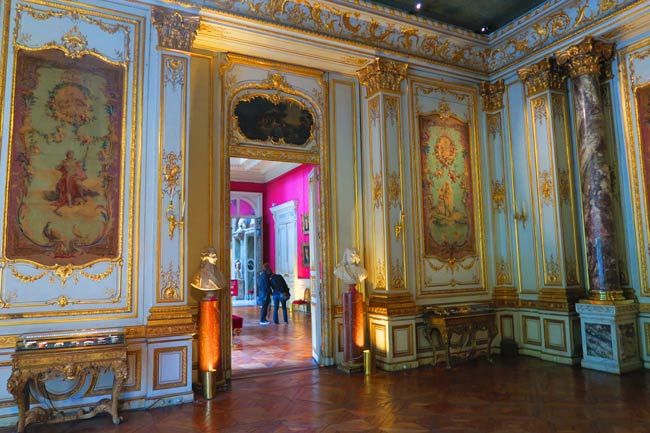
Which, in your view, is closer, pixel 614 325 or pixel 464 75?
pixel 614 325

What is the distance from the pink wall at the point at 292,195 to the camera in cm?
1178

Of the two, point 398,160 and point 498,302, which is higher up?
point 398,160

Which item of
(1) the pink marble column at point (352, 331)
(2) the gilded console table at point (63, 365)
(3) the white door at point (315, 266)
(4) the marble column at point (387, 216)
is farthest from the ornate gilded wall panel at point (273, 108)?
(2) the gilded console table at point (63, 365)

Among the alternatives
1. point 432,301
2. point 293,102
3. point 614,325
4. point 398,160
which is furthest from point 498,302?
point 293,102

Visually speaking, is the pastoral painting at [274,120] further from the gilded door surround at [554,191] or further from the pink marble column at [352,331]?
the gilded door surround at [554,191]

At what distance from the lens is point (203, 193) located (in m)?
5.67

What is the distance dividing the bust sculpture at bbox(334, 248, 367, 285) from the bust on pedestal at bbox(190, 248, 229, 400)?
1.62 metres

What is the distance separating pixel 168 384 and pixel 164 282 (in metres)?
1.02

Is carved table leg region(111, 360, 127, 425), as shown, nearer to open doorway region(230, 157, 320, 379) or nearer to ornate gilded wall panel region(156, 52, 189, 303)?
ornate gilded wall panel region(156, 52, 189, 303)

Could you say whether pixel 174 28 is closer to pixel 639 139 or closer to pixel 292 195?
pixel 639 139

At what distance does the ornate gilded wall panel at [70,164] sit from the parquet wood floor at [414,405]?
4.32 ft

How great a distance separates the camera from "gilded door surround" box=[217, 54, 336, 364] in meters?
5.95

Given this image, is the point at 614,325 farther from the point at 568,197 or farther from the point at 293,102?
the point at 293,102

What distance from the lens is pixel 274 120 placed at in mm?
6348
